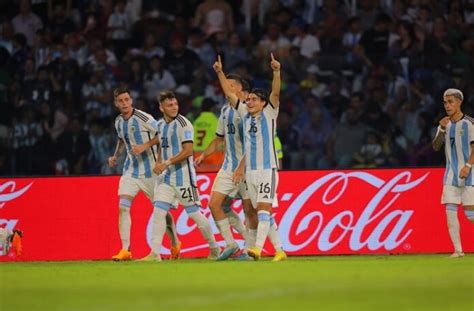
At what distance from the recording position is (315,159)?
2145 cm

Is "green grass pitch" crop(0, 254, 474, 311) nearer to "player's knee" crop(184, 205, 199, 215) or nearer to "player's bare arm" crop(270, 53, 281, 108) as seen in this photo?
"player's knee" crop(184, 205, 199, 215)

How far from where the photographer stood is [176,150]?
1617 cm

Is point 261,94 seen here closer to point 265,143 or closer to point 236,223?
point 265,143

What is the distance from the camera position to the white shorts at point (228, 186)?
16.1m

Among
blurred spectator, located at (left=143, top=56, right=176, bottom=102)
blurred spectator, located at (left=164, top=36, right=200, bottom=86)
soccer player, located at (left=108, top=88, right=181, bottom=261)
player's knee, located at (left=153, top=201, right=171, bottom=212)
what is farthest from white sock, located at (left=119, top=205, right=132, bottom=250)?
blurred spectator, located at (left=164, top=36, right=200, bottom=86)

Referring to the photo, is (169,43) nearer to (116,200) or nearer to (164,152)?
(116,200)

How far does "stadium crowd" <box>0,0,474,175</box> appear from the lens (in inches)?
854

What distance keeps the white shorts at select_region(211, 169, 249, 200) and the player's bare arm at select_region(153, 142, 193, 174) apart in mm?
550

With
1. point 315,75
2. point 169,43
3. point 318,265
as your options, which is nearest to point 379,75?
point 315,75

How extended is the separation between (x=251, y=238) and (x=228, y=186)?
0.80m

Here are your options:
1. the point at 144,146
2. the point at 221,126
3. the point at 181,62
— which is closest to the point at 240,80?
the point at 221,126

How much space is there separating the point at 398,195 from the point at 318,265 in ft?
15.7

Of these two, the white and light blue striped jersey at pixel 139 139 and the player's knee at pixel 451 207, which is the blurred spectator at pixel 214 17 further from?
the player's knee at pixel 451 207

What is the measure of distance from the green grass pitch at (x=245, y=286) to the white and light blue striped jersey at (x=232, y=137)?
6.37 ft
